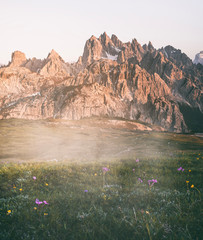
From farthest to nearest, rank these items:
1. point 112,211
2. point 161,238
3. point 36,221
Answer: point 112,211
point 36,221
point 161,238

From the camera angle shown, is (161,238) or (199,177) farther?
(199,177)

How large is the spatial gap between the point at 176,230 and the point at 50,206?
3.41 meters

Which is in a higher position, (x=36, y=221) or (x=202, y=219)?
(x=202, y=219)

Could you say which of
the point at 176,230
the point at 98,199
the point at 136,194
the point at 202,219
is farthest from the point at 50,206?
the point at 202,219

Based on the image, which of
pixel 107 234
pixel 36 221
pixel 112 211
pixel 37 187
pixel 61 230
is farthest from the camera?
pixel 37 187

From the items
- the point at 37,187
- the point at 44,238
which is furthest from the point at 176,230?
the point at 37,187

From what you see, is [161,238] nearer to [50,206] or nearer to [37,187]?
[50,206]

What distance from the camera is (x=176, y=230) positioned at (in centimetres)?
335

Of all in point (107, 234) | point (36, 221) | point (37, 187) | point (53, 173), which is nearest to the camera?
point (107, 234)

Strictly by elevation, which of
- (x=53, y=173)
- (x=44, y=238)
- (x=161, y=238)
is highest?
(x=161, y=238)

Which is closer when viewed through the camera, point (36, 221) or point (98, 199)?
point (36, 221)

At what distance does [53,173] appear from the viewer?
8.19 metres

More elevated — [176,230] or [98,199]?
[176,230]

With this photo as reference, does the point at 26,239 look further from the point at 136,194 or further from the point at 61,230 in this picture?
the point at 136,194
